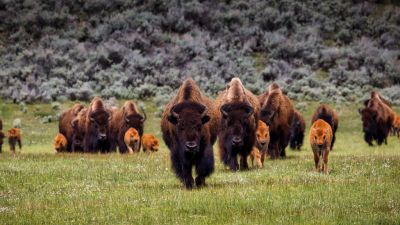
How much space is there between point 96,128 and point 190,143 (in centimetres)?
1343

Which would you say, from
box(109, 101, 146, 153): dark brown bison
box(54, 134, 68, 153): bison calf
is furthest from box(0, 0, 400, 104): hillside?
box(54, 134, 68, 153): bison calf

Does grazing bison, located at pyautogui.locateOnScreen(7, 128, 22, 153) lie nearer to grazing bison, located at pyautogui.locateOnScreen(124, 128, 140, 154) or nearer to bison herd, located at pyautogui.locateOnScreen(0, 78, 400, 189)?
bison herd, located at pyautogui.locateOnScreen(0, 78, 400, 189)

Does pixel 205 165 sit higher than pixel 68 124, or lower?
lower

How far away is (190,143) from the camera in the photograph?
1257 centimetres

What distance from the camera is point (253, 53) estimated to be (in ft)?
169

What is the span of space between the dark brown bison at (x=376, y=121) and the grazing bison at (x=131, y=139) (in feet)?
31.2

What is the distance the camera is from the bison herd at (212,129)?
43.9 ft

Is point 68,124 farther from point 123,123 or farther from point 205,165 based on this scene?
point 205,165

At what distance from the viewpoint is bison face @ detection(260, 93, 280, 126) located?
2034 cm

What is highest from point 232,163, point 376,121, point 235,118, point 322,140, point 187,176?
point 376,121

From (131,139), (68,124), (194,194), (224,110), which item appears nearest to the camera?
(194,194)

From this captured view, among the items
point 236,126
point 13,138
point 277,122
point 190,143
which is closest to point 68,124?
point 13,138

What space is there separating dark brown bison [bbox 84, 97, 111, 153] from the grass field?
5849mm

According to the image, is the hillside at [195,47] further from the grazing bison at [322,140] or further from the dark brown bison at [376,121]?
the grazing bison at [322,140]
